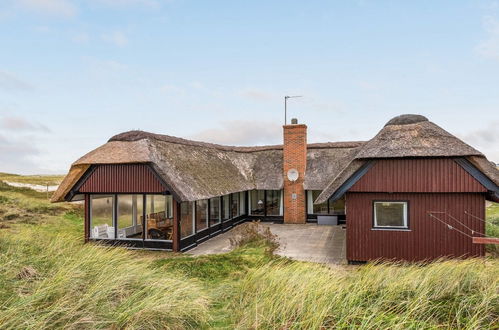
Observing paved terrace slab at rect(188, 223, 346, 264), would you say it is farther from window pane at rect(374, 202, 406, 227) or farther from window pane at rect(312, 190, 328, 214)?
window pane at rect(374, 202, 406, 227)

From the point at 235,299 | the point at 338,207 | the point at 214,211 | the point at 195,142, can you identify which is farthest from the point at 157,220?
the point at 338,207

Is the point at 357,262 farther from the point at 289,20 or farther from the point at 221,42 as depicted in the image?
the point at 221,42

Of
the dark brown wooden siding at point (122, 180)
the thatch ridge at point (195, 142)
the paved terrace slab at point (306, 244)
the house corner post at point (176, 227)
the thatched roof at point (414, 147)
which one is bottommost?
the paved terrace slab at point (306, 244)

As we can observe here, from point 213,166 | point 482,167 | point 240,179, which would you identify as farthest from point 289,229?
point 482,167

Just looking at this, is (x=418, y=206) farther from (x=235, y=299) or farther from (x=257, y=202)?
(x=257, y=202)

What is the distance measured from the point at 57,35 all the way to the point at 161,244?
25.1 feet

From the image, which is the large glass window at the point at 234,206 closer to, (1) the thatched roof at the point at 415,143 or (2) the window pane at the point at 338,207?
(2) the window pane at the point at 338,207

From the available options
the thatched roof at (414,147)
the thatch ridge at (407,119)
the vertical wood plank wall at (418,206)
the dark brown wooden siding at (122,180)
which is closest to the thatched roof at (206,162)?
the dark brown wooden siding at (122,180)

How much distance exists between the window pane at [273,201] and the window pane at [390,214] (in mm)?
9622

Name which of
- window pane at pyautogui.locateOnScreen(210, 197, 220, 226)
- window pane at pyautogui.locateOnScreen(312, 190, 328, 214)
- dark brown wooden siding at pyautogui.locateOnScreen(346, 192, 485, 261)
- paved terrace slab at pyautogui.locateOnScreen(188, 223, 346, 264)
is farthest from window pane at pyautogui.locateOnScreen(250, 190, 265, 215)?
dark brown wooden siding at pyautogui.locateOnScreen(346, 192, 485, 261)

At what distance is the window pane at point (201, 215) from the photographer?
13656mm

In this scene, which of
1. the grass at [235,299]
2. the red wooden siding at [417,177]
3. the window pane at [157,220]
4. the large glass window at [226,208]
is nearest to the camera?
the grass at [235,299]

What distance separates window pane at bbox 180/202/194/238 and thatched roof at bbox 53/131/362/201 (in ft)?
2.73

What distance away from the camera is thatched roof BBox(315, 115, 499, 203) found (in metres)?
9.48
